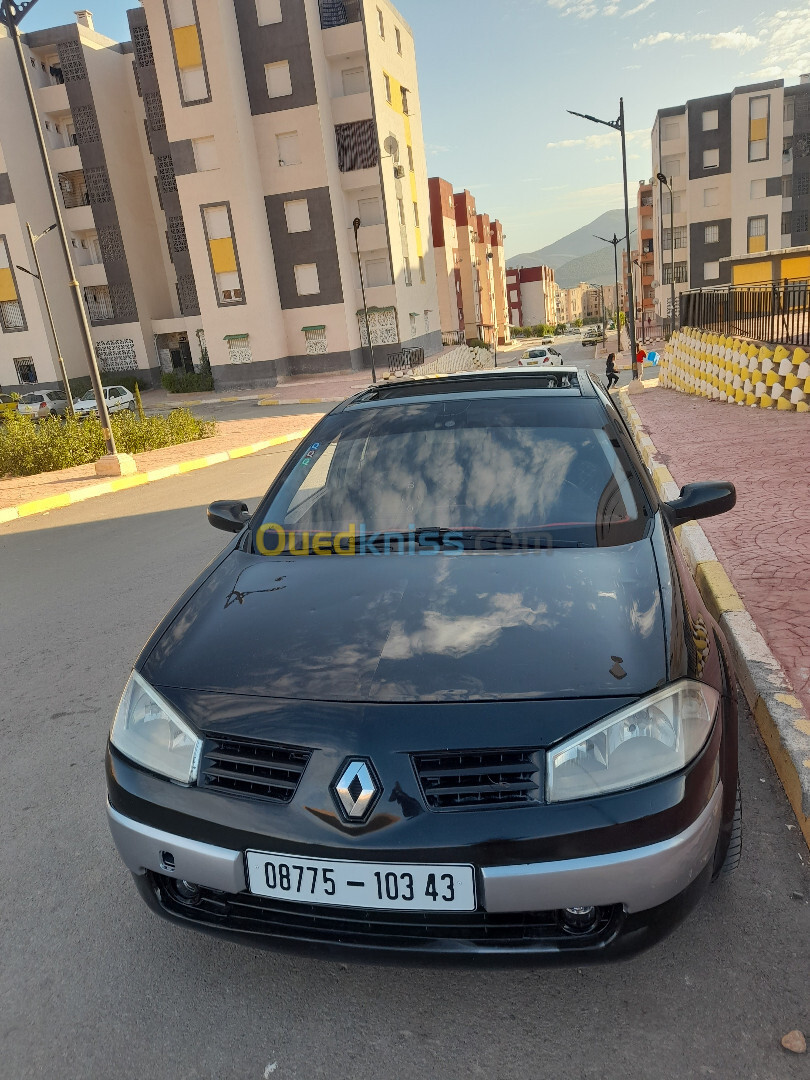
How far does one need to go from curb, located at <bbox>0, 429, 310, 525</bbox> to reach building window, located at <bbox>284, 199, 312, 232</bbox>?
28.1 meters

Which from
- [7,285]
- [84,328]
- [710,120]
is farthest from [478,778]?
[710,120]

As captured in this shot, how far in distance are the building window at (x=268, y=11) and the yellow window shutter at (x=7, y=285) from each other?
18.8 meters

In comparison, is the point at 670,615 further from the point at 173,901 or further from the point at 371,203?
the point at 371,203

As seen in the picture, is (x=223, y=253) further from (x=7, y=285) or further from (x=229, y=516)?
(x=229, y=516)

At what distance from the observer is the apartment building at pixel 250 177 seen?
127ft

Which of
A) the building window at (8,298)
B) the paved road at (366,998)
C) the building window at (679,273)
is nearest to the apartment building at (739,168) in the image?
the building window at (679,273)

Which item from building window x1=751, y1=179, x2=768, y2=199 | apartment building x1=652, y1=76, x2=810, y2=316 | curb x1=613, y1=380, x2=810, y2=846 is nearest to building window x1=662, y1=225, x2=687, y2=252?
apartment building x1=652, y1=76, x2=810, y2=316

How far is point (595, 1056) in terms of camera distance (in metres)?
1.93

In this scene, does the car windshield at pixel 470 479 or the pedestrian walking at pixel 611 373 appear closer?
the car windshield at pixel 470 479

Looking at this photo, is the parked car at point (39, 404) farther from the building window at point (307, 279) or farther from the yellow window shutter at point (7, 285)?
the building window at point (307, 279)

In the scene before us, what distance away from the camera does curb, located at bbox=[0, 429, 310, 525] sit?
35.6ft

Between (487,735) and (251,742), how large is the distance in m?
0.63

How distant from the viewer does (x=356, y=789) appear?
189cm

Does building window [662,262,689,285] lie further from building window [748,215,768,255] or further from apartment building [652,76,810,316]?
building window [748,215,768,255]
